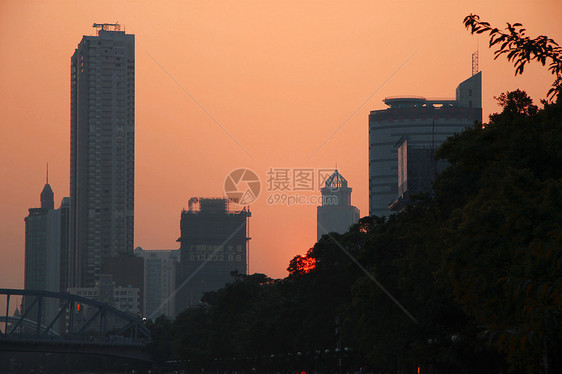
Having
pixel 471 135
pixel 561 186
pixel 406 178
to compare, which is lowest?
pixel 561 186

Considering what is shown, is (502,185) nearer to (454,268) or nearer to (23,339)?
(454,268)

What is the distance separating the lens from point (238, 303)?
152m

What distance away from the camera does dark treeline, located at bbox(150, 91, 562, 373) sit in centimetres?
3816

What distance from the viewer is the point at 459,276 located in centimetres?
4409

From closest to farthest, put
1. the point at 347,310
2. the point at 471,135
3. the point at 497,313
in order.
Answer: the point at 497,313
the point at 471,135
the point at 347,310

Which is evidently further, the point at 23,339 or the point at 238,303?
the point at 23,339

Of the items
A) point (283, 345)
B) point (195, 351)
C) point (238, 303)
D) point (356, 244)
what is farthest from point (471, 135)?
point (195, 351)

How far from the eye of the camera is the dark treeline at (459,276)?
125 ft

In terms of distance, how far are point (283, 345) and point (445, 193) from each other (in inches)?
2538

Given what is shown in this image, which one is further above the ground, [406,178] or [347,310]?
[406,178]

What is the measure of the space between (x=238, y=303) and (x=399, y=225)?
84.7 metres

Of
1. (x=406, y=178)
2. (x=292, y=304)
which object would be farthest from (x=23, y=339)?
(x=292, y=304)

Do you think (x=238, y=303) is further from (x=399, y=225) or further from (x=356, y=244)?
(x=399, y=225)

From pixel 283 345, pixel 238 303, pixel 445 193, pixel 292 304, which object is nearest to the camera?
pixel 445 193
